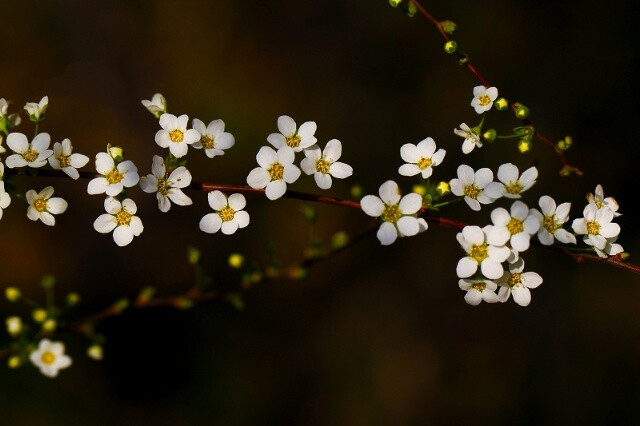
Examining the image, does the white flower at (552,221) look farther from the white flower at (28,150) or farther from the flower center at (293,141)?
the white flower at (28,150)

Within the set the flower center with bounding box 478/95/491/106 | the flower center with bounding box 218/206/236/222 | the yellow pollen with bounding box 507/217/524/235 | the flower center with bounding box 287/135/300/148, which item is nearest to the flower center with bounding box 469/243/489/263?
the yellow pollen with bounding box 507/217/524/235

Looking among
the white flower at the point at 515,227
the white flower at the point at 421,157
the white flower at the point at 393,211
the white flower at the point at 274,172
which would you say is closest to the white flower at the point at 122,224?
the white flower at the point at 274,172

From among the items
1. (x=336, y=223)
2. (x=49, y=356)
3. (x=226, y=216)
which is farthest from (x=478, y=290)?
(x=336, y=223)

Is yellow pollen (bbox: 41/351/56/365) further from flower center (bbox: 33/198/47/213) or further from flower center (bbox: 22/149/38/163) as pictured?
flower center (bbox: 22/149/38/163)

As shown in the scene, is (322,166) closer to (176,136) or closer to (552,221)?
(176,136)

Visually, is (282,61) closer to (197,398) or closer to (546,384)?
(197,398)

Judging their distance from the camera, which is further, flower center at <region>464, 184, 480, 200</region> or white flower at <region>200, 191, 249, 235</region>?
white flower at <region>200, 191, 249, 235</region>
